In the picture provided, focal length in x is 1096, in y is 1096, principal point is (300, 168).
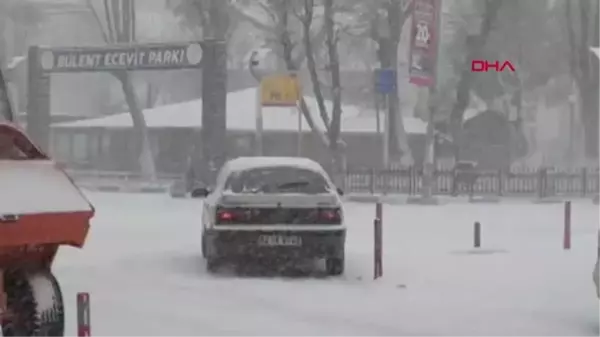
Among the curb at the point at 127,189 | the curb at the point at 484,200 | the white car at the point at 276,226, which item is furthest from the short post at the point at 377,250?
the curb at the point at 127,189

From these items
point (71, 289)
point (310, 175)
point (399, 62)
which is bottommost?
point (71, 289)

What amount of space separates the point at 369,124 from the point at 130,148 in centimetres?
1226

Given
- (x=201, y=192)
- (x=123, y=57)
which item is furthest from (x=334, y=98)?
(x=201, y=192)

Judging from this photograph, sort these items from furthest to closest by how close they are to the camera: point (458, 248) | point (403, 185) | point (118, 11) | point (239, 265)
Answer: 1. point (118, 11)
2. point (403, 185)
3. point (458, 248)
4. point (239, 265)

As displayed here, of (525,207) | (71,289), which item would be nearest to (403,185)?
(525,207)

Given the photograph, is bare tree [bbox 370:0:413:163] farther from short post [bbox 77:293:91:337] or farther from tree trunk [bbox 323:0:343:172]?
short post [bbox 77:293:91:337]

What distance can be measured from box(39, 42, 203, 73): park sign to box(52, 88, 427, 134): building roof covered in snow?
13963 millimetres

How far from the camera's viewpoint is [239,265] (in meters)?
15.9

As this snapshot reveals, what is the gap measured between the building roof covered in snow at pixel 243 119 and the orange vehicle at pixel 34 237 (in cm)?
4174

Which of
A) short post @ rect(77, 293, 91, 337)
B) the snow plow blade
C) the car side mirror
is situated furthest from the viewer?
the car side mirror

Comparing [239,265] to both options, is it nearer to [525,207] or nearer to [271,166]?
[271,166]

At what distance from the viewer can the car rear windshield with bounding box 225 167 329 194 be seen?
573 inches

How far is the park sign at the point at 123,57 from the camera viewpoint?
1331 inches

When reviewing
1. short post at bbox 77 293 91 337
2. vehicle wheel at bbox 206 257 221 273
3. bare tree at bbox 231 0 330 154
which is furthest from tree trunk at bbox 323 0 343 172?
short post at bbox 77 293 91 337
